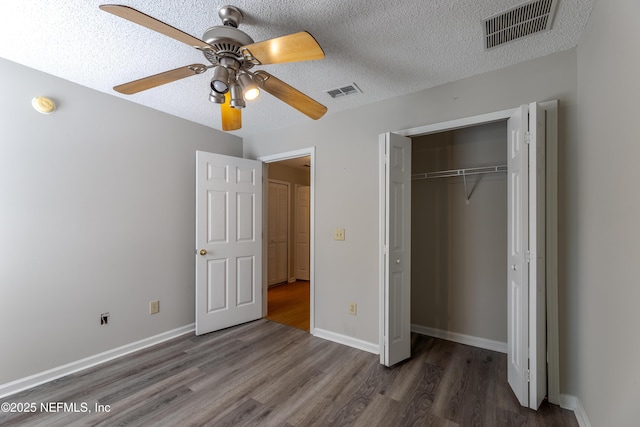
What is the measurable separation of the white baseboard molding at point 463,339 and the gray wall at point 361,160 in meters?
0.74

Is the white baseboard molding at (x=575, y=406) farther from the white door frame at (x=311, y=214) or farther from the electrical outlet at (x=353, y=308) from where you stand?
the white door frame at (x=311, y=214)

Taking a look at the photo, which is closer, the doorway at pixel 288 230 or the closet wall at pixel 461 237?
the closet wall at pixel 461 237

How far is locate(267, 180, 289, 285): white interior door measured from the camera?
17.6ft

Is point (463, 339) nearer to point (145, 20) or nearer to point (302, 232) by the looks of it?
point (145, 20)

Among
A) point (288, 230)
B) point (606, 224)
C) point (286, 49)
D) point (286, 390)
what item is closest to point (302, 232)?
point (288, 230)

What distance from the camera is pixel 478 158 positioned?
2.82 metres

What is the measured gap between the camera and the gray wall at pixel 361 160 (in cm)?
210

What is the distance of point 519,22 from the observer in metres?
1.61

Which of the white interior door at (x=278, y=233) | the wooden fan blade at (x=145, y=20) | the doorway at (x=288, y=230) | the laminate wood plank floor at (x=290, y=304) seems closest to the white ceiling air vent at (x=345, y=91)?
the wooden fan blade at (x=145, y=20)

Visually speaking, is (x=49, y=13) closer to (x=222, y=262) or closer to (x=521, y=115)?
(x=222, y=262)

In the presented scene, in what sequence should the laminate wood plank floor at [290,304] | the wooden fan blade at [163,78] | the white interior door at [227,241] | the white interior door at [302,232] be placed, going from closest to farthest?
the wooden fan blade at [163,78], the white interior door at [227,241], the laminate wood plank floor at [290,304], the white interior door at [302,232]

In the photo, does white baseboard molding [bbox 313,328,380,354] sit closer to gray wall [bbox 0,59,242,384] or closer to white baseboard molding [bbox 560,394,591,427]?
white baseboard molding [bbox 560,394,591,427]

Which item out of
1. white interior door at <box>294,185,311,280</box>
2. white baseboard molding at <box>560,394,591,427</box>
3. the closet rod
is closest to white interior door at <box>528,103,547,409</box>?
white baseboard molding at <box>560,394,591,427</box>

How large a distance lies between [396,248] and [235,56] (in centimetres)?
186
